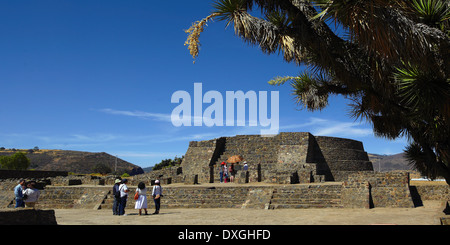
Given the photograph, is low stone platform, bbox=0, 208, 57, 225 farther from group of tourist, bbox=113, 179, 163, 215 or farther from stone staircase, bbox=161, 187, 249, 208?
stone staircase, bbox=161, 187, 249, 208

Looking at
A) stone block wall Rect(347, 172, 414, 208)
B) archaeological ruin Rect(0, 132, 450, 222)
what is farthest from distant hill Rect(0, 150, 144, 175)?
stone block wall Rect(347, 172, 414, 208)

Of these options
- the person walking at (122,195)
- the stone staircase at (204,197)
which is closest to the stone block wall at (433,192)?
the stone staircase at (204,197)

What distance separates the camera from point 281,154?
2714cm

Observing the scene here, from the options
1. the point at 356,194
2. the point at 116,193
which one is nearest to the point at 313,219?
the point at 356,194

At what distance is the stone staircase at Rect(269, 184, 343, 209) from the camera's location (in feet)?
47.9

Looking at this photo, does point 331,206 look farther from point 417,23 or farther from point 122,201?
point 417,23

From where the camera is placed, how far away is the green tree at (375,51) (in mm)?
6559

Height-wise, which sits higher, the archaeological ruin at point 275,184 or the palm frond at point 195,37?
the palm frond at point 195,37

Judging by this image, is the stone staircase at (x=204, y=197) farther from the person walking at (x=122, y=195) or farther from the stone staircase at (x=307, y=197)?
the person walking at (x=122, y=195)

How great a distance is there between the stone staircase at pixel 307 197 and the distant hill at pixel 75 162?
191 ft

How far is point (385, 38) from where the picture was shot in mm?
6469

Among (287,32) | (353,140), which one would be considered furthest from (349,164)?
(287,32)

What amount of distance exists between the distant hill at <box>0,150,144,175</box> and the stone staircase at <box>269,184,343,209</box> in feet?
191

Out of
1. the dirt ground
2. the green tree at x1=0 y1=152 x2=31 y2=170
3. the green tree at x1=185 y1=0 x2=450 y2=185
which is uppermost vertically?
the green tree at x1=185 y1=0 x2=450 y2=185
